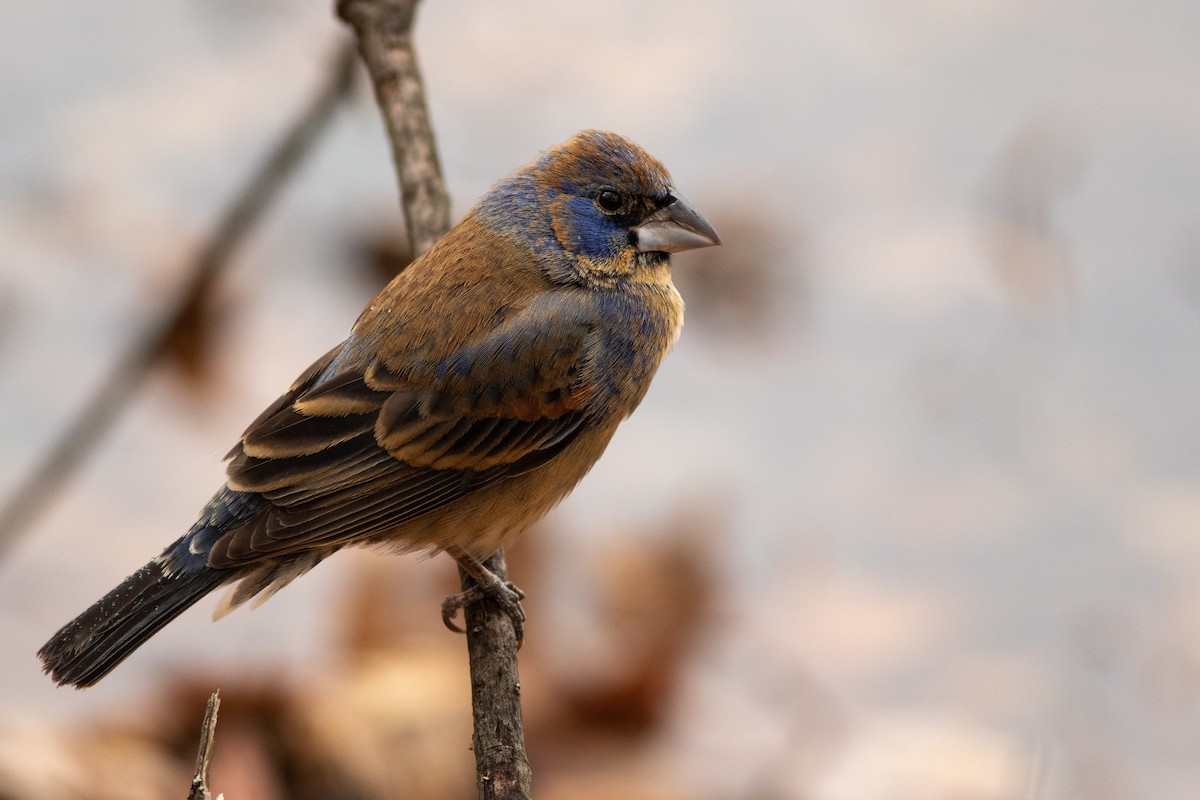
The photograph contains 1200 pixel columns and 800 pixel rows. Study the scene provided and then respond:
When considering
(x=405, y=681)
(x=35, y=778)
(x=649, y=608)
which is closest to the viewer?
(x=35, y=778)

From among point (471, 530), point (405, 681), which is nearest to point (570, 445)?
point (471, 530)

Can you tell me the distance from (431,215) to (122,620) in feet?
5.20

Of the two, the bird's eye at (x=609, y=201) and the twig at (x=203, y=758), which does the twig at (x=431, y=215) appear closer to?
the bird's eye at (x=609, y=201)

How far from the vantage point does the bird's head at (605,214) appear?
3.58 meters

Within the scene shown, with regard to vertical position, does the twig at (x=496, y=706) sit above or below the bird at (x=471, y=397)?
below

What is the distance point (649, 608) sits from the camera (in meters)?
5.33

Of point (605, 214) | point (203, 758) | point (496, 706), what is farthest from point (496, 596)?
point (203, 758)

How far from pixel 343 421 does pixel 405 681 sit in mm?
1753

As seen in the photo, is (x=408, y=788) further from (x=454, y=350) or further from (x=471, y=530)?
(x=454, y=350)

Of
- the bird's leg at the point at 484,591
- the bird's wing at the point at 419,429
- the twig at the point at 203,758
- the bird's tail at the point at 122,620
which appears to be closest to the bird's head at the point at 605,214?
the bird's wing at the point at 419,429

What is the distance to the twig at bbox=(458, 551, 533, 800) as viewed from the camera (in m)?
2.83

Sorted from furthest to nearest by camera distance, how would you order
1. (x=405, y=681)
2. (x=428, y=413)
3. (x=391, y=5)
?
(x=405, y=681), (x=391, y=5), (x=428, y=413)

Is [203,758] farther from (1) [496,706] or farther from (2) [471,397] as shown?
(2) [471,397]

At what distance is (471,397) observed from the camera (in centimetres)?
337
